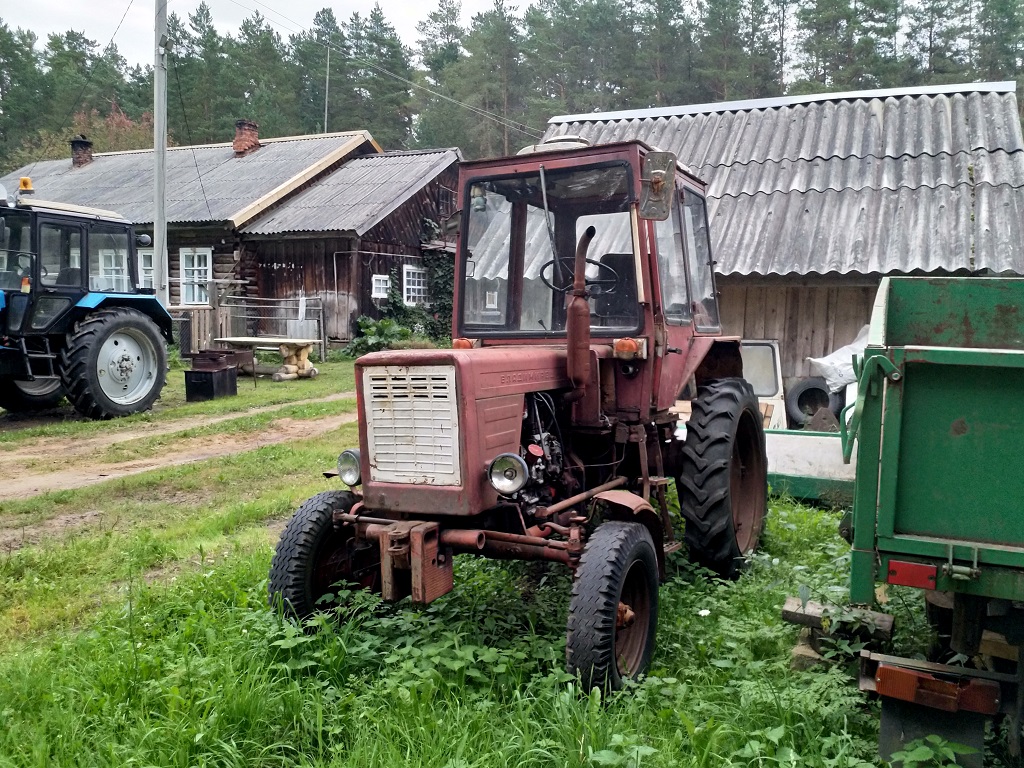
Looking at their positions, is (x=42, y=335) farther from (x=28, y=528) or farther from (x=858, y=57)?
(x=858, y=57)

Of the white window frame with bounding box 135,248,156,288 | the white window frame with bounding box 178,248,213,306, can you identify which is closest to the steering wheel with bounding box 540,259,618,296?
the white window frame with bounding box 178,248,213,306

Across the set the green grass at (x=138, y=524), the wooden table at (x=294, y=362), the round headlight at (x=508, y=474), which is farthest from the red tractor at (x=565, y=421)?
the wooden table at (x=294, y=362)

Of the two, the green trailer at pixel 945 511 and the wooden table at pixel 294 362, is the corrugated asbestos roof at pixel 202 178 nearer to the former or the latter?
the wooden table at pixel 294 362

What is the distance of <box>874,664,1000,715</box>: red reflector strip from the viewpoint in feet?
7.76

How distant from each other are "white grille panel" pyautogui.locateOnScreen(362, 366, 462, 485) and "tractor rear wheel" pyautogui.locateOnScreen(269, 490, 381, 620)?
34 cm

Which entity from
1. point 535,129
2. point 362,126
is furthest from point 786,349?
point 362,126

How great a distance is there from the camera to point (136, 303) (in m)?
10.3

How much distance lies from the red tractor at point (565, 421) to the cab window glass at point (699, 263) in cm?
2

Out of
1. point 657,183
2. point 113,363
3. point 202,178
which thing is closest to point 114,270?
point 113,363

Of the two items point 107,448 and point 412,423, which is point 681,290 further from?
point 107,448

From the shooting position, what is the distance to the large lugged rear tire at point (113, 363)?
9.21m

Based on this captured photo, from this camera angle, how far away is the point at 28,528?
5453 millimetres

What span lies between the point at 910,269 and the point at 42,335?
377 inches

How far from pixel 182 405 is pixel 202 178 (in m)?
12.8
